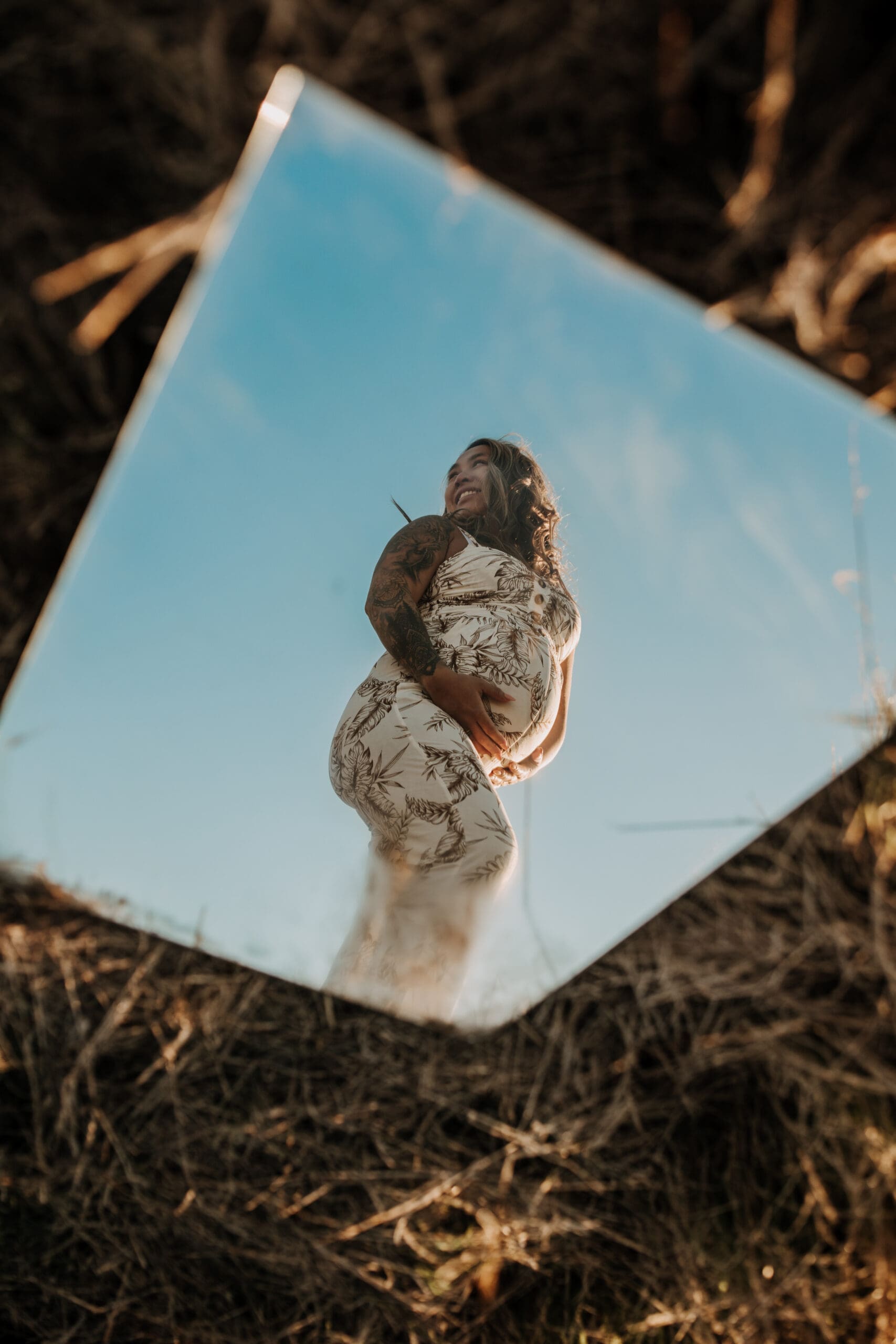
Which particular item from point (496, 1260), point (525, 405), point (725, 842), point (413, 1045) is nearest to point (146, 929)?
A: point (413, 1045)

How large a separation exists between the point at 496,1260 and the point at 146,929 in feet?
2.71

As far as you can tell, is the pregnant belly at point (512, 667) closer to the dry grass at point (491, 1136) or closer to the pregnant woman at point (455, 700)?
the pregnant woman at point (455, 700)

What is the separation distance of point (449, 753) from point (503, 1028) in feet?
3.65

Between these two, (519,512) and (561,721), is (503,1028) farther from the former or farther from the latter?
(519,512)

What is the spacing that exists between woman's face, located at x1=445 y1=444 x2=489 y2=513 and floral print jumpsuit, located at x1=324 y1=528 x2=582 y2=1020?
0.04 metres

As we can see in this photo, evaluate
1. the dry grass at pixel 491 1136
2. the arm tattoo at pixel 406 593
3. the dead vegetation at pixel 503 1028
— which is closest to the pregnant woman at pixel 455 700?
the arm tattoo at pixel 406 593

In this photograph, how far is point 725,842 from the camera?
1300 millimetres

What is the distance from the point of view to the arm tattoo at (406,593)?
70 centimetres

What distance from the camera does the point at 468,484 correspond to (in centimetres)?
75

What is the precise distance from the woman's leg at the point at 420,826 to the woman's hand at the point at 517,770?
0.02 m

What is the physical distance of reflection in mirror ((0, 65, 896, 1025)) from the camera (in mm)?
732

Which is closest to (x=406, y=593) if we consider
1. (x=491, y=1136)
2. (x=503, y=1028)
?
(x=503, y=1028)

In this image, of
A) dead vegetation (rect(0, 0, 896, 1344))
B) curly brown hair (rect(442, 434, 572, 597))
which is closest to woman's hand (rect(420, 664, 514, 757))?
curly brown hair (rect(442, 434, 572, 597))

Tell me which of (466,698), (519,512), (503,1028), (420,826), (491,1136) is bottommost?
(491,1136)
